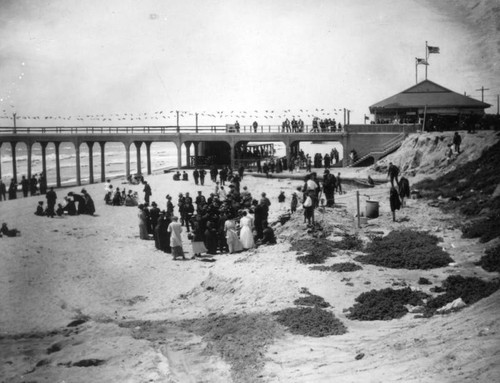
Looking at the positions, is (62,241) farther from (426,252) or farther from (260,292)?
(426,252)

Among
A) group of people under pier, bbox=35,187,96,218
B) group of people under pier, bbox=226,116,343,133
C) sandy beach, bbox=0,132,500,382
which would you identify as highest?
group of people under pier, bbox=226,116,343,133

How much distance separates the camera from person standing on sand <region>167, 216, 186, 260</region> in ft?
59.1

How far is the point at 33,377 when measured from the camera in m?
9.74

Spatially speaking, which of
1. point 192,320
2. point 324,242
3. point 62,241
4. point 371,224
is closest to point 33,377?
point 192,320

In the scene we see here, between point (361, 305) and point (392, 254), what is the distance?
13.6 ft

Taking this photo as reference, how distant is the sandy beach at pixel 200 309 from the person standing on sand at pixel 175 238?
0.37m

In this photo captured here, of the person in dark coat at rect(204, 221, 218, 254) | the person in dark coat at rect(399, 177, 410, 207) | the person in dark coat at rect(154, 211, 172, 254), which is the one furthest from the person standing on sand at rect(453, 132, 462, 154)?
the person in dark coat at rect(154, 211, 172, 254)

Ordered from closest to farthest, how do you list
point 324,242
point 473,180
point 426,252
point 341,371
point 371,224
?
point 341,371
point 426,252
point 324,242
point 371,224
point 473,180

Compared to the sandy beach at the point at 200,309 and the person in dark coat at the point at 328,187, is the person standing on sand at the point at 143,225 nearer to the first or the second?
the sandy beach at the point at 200,309

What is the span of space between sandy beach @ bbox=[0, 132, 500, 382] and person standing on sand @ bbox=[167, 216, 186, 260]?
0.37m

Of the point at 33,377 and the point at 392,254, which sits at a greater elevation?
the point at 392,254

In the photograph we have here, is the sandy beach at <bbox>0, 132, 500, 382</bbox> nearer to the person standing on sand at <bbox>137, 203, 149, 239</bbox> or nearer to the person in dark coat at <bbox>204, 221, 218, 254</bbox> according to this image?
the person standing on sand at <bbox>137, 203, 149, 239</bbox>

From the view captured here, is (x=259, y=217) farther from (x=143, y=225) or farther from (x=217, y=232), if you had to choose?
(x=143, y=225)

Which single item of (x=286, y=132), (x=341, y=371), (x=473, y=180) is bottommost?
(x=341, y=371)
